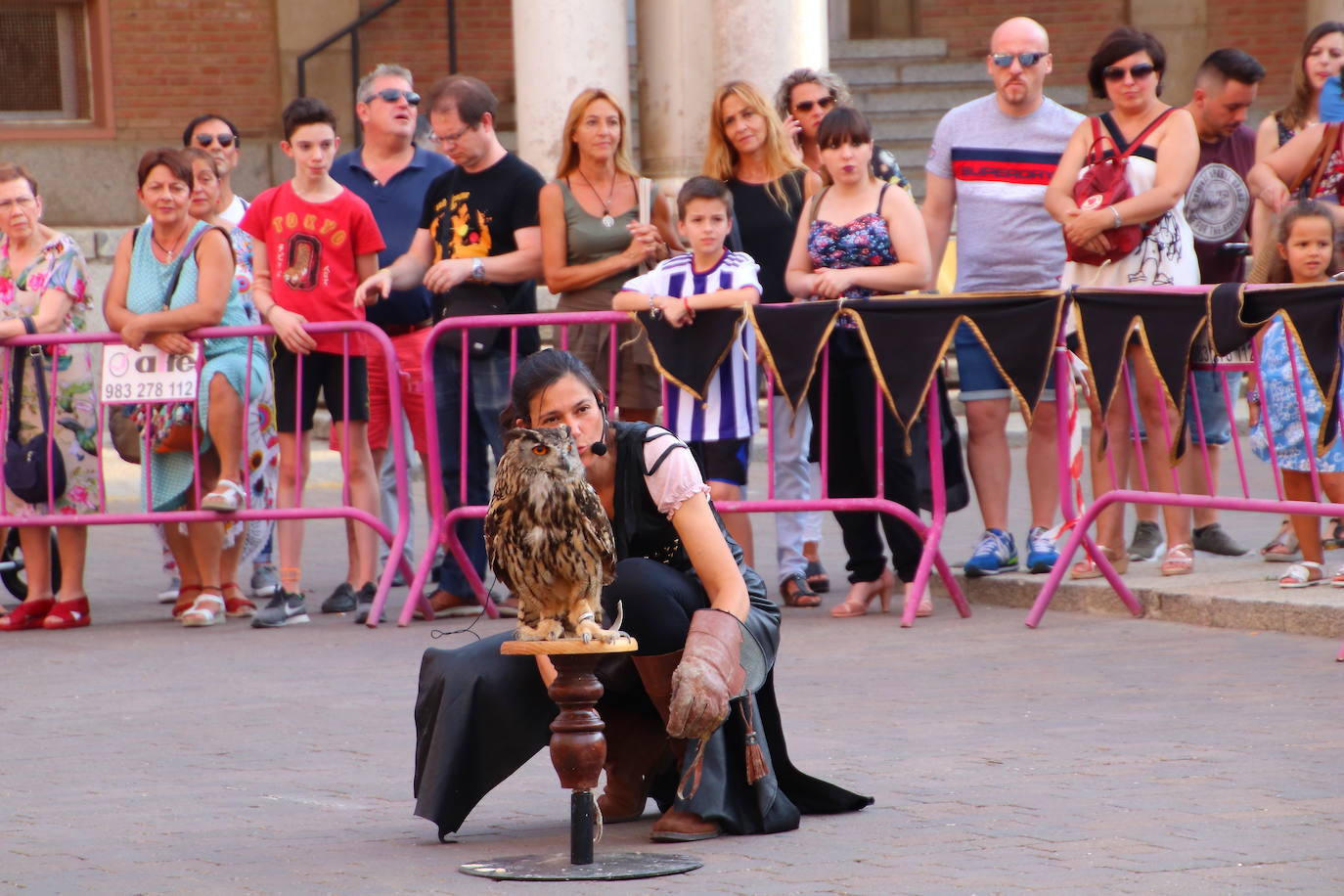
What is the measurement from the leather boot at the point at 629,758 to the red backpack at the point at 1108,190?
156 inches

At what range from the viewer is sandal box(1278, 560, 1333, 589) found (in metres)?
8.34

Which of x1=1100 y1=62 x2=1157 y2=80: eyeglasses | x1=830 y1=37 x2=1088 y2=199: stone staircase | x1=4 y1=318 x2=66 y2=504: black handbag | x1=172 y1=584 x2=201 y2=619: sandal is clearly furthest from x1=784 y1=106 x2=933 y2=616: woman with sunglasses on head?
x1=830 y1=37 x2=1088 y2=199: stone staircase

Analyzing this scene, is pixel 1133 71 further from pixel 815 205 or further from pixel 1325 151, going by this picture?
pixel 815 205

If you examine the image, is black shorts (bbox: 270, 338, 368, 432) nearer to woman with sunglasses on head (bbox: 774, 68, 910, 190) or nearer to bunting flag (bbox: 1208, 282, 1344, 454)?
woman with sunglasses on head (bbox: 774, 68, 910, 190)

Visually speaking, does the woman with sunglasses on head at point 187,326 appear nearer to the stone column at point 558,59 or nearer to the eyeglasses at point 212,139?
the eyeglasses at point 212,139

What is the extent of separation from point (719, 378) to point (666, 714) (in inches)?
142

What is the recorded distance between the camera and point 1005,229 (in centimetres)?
908

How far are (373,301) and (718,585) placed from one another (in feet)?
14.2

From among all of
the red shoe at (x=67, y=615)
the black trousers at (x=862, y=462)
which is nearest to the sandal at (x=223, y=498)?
the red shoe at (x=67, y=615)

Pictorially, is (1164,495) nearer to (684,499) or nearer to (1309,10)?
(684,499)

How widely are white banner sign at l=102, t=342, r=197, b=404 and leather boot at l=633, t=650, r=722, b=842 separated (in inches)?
173

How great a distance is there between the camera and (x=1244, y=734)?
245 inches

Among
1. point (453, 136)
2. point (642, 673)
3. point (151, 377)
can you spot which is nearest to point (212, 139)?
point (151, 377)

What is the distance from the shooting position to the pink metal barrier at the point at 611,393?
28.2ft
